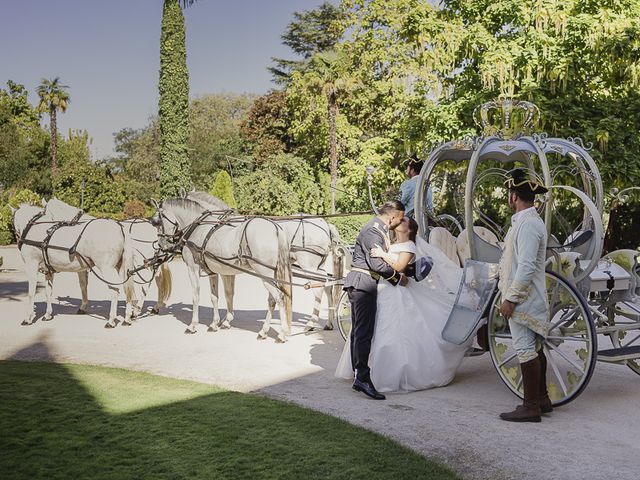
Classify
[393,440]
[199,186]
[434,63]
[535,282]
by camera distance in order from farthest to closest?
[199,186] → [434,63] → [535,282] → [393,440]

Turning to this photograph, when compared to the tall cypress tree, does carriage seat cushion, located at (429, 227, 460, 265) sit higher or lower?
lower

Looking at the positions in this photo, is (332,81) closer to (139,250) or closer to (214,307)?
(139,250)

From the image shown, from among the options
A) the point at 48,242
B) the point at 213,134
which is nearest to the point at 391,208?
the point at 48,242

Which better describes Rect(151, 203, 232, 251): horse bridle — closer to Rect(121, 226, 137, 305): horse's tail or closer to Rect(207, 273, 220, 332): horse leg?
Rect(121, 226, 137, 305): horse's tail

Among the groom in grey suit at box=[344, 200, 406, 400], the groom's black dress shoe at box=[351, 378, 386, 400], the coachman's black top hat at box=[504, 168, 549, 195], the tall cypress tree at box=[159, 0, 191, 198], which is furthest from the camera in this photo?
the tall cypress tree at box=[159, 0, 191, 198]

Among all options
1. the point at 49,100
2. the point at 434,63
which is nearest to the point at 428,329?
the point at 434,63

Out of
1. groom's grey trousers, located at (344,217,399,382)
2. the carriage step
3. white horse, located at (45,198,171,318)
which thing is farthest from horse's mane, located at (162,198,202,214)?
the carriage step

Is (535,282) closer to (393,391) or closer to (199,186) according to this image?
(393,391)

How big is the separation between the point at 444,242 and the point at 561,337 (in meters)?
2.50

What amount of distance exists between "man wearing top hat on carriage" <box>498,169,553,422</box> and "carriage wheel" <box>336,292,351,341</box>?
147 inches

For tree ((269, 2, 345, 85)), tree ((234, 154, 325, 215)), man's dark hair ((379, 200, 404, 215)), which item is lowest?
man's dark hair ((379, 200, 404, 215))

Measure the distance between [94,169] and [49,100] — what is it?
14350 mm

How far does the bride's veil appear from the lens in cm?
759

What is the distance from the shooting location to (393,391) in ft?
23.4
